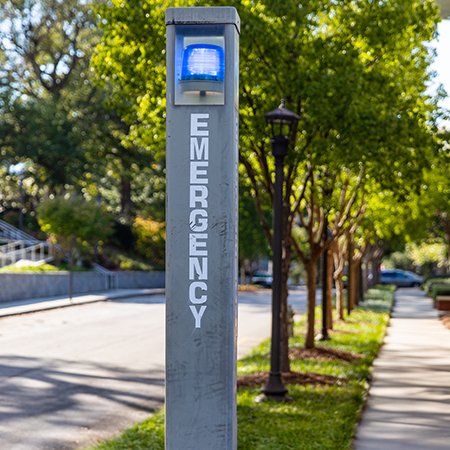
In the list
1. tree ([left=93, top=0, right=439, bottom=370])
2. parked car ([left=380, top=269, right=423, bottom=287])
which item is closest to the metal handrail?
tree ([left=93, top=0, right=439, bottom=370])

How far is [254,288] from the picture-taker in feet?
146

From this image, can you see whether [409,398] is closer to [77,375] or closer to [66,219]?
[77,375]

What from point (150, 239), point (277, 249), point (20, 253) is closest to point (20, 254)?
point (20, 253)

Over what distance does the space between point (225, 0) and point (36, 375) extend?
685 cm

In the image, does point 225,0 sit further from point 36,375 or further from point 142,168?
point 142,168

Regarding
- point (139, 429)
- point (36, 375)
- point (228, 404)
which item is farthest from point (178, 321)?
point (36, 375)

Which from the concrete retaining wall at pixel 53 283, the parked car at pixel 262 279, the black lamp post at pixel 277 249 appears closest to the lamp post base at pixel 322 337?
the black lamp post at pixel 277 249

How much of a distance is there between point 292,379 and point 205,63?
8142 millimetres

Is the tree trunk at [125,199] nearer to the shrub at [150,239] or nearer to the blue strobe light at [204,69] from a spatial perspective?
the shrub at [150,239]

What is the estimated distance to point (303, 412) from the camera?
26.4ft

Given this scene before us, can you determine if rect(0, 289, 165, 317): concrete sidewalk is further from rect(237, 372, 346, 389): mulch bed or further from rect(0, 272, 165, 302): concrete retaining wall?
rect(237, 372, 346, 389): mulch bed

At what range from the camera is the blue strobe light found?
3.00 metres

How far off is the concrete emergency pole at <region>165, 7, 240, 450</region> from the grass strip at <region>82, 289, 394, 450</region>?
3.69 meters

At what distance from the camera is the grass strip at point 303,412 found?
6629mm
